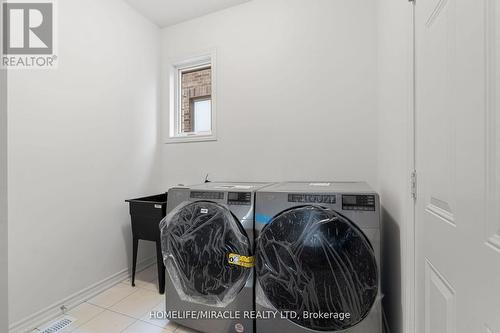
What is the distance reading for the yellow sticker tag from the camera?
1329 millimetres

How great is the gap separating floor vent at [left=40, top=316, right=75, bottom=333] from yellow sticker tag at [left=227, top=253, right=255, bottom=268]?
131 cm

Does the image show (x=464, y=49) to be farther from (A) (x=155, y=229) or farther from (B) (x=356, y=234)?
(A) (x=155, y=229)

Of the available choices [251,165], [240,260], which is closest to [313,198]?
[240,260]

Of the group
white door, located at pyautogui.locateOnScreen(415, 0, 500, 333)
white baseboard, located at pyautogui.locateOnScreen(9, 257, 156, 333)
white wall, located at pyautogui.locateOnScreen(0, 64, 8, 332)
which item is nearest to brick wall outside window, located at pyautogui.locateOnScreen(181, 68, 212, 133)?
white wall, located at pyautogui.locateOnScreen(0, 64, 8, 332)

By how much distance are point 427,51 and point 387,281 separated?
139 cm

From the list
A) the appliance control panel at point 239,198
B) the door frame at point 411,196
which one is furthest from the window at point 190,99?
the door frame at point 411,196

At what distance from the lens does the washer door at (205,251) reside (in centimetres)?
138

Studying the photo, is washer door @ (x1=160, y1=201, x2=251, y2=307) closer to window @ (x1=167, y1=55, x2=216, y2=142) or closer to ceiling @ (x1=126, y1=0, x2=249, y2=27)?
window @ (x1=167, y1=55, x2=216, y2=142)

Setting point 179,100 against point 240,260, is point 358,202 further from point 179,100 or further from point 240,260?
point 179,100

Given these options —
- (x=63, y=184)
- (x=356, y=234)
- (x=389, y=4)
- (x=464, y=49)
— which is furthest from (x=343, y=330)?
(x=63, y=184)

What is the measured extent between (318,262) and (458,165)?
2.61 feet

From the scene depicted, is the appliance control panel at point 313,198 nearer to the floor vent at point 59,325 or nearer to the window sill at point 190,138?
the window sill at point 190,138

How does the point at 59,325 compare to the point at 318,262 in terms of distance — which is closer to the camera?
the point at 318,262

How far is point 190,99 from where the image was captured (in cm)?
287
